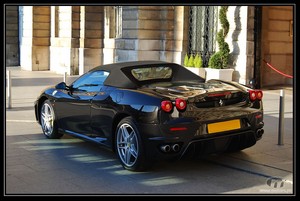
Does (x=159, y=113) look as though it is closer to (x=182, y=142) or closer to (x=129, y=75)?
A: (x=182, y=142)

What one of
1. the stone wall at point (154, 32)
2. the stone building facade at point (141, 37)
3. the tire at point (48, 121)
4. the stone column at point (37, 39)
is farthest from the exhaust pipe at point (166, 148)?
the stone column at point (37, 39)

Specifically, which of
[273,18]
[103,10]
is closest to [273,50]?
[273,18]

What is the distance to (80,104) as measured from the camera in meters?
7.79

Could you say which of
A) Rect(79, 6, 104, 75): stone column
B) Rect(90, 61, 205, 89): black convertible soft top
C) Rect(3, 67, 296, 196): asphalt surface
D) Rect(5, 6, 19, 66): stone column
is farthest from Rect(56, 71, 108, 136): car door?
Rect(5, 6, 19, 66): stone column

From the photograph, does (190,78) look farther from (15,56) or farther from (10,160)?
(15,56)

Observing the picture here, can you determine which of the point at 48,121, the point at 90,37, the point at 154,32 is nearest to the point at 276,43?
the point at 154,32

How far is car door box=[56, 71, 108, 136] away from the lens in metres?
7.63

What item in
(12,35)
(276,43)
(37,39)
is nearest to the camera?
(276,43)

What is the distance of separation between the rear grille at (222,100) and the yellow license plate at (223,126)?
0.23 meters

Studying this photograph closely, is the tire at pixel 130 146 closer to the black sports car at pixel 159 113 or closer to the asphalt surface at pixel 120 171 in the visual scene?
the black sports car at pixel 159 113

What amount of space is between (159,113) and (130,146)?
25.4 inches

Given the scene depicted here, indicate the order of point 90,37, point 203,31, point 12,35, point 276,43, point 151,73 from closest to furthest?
point 151,73 < point 276,43 < point 203,31 < point 90,37 < point 12,35

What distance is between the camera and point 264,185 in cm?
604

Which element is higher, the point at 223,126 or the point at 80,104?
the point at 80,104
